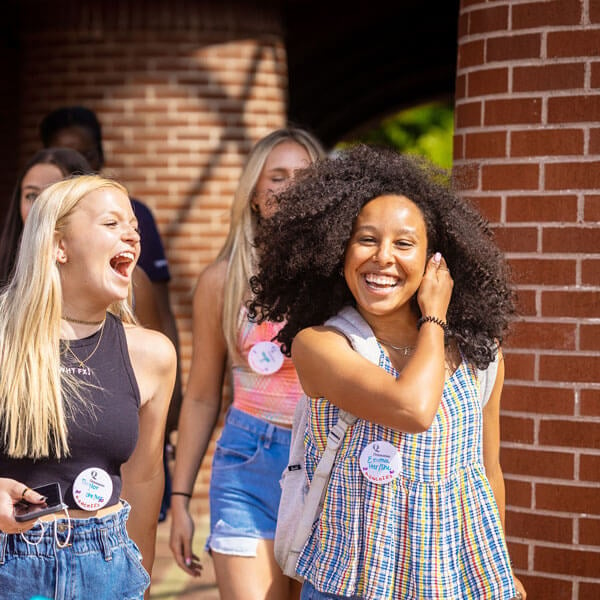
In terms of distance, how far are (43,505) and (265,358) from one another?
1127mm

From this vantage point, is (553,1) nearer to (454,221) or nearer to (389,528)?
(454,221)

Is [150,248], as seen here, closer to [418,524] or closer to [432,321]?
[432,321]

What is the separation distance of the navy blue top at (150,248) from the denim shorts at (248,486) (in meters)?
1.51

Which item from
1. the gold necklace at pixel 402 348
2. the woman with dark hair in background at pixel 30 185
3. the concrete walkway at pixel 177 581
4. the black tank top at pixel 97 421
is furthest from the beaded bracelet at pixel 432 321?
the concrete walkway at pixel 177 581

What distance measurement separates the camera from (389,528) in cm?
259

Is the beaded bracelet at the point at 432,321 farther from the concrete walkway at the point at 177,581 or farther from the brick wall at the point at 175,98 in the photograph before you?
the brick wall at the point at 175,98

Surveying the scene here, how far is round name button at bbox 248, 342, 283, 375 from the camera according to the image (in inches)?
139

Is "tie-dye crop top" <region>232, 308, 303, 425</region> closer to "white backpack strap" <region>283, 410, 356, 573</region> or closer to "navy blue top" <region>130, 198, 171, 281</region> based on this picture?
"white backpack strap" <region>283, 410, 356, 573</region>

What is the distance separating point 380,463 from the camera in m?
2.62

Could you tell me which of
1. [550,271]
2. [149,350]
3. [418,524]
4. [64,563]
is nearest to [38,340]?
[149,350]

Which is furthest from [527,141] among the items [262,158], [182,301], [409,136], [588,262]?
[409,136]

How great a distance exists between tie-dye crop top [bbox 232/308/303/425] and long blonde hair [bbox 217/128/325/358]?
58 mm

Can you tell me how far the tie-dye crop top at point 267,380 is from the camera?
3520mm

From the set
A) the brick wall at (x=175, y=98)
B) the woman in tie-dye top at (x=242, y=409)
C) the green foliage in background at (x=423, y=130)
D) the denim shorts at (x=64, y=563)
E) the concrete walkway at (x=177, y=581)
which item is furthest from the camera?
the green foliage in background at (x=423, y=130)
